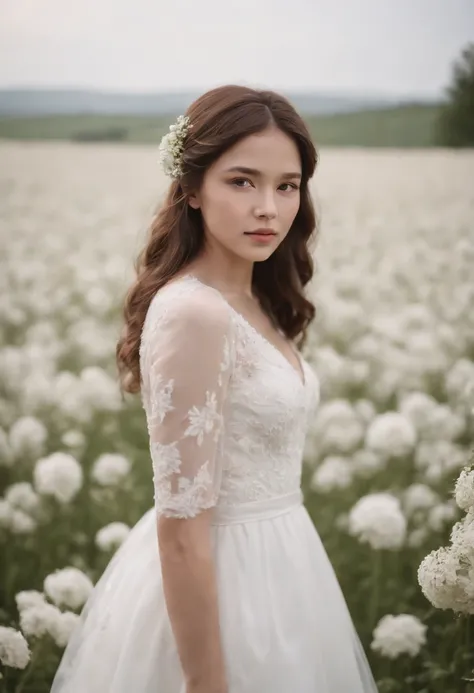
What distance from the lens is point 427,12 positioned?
2.26m

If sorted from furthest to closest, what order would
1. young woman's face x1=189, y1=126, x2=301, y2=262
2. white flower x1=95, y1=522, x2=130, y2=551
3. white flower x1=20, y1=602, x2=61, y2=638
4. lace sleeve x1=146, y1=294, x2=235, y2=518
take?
white flower x1=95, y1=522, x2=130, y2=551, white flower x1=20, y1=602, x2=61, y2=638, young woman's face x1=189, y1=126, x2=301, y2=262, lace sleeve x1=146, y1=294, x2=235, y2=518

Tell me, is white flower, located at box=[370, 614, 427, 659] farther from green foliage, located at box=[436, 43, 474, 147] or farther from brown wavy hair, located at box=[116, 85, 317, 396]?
green foliage, located at box=[436, 43, 474, 147]

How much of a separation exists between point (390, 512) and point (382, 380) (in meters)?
0.58

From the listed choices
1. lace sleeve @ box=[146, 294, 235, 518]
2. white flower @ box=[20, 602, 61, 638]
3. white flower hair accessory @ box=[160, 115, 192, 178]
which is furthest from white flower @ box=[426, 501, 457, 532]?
white flower hair accessory @ box=[160, 115, 192, 178]

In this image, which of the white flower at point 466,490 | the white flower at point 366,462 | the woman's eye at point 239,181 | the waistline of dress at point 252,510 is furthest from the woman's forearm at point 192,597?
the white flower at point 366,462

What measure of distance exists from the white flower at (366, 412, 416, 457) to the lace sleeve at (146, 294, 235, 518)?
3.27ft

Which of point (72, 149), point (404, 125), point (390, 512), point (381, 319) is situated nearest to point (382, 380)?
point (381, 319)

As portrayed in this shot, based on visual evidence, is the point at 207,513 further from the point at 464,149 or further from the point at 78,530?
the point at 464,149

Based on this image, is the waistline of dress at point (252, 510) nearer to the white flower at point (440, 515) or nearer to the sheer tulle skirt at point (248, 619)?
the sheer tulle skirt at point (248, 619)

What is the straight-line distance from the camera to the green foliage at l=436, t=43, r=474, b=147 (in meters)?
2.26

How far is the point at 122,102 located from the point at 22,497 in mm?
1157

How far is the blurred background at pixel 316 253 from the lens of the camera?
2.17 metres

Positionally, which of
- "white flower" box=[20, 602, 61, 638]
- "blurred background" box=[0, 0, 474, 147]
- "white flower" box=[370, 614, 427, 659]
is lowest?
"white flower" box=[370, 614, 427, 659]

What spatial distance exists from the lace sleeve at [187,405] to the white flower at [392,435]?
1.00 m
